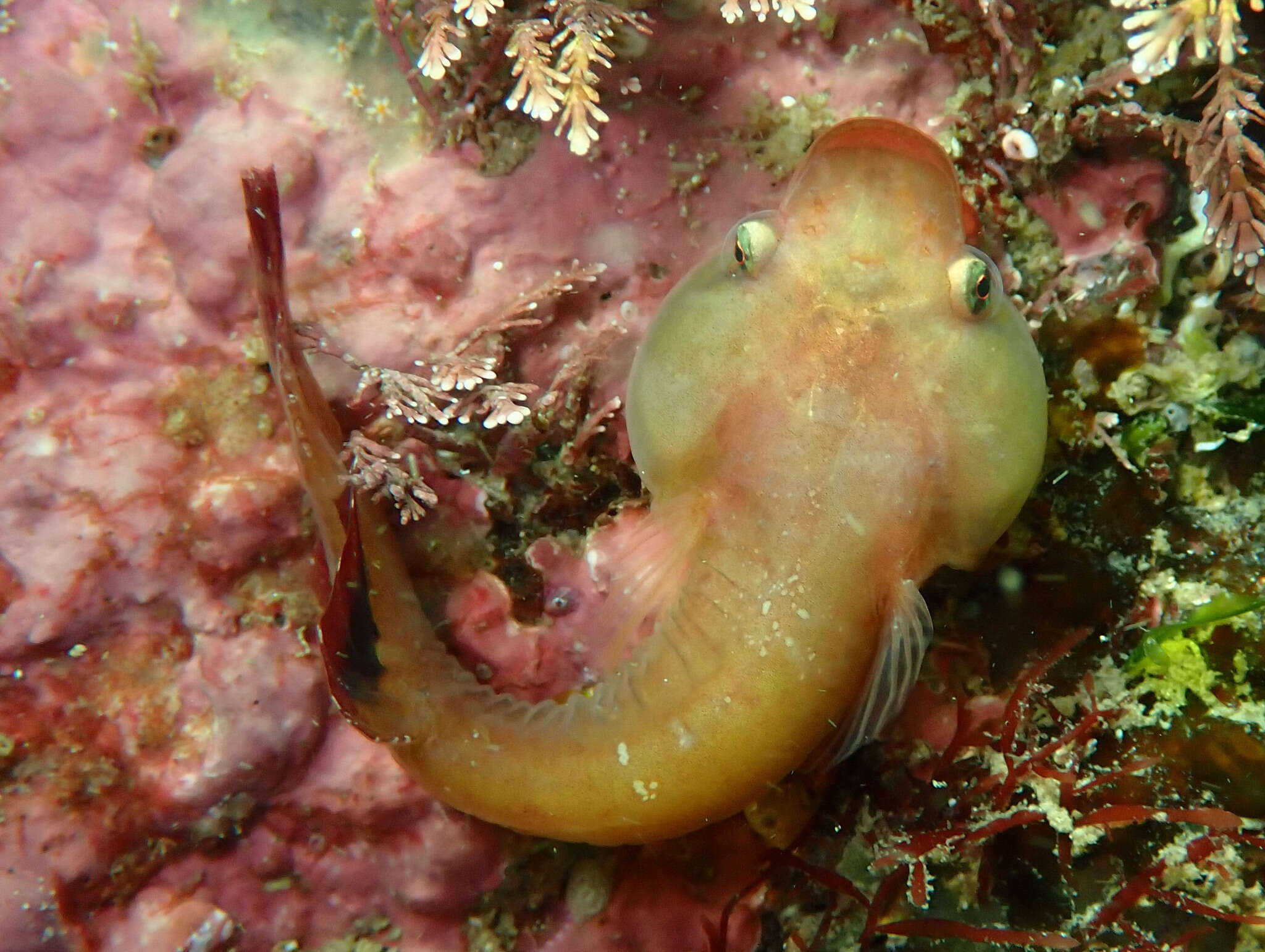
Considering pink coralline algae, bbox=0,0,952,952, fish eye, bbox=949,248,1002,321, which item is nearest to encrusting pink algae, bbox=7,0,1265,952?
pink coralline algae, bbox=0,0,952,952

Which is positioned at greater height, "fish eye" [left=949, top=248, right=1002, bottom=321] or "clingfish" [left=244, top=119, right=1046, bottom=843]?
"fish eye" [left=949, top=248, right=1002, bottom=321]

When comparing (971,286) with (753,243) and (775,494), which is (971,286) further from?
(775,494)

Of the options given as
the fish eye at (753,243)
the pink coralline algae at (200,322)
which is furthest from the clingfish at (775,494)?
the pink coralline algae at (200,322)

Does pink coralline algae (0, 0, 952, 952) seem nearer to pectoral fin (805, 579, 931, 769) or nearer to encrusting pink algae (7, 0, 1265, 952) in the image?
encrusting pink algae (7, 0, 1265, 952)

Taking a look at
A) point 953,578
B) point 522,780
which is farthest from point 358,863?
point 953,578

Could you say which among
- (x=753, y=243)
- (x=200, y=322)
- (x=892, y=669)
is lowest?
(x=892, y=669)

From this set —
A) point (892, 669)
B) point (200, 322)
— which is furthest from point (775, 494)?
point (200, 322)

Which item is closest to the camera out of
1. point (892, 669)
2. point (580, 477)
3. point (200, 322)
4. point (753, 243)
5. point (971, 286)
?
point (971, 286)
